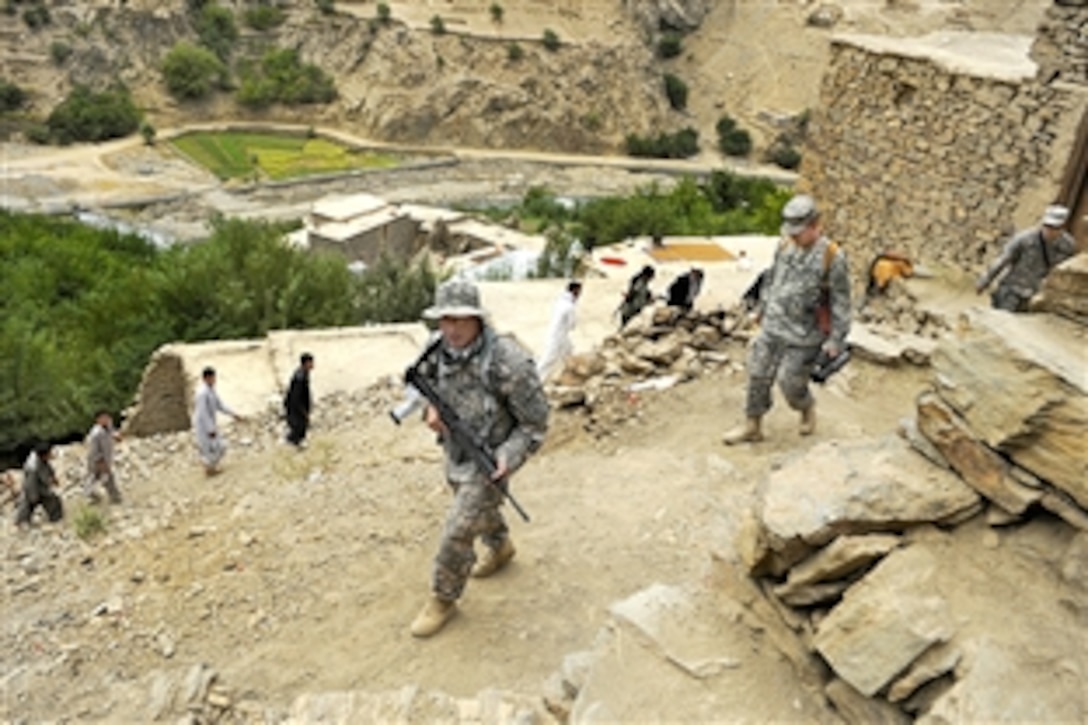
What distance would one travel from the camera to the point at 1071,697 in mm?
2660

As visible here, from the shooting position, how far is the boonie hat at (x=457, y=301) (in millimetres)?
4266

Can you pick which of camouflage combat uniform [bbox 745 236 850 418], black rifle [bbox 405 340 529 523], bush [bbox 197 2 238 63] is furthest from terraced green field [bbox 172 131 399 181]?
black rifle [bbox 405 340 529 523]

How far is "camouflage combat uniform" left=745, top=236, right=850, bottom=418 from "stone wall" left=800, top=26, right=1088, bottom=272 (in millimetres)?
3977

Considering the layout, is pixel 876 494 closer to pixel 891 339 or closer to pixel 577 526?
pixel 577 526

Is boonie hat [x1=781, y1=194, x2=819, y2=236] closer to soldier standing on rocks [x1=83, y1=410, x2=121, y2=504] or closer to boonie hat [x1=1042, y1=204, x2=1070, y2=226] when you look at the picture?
boonie hat [x1=1042, y1=204, x2=1070, y2=226]

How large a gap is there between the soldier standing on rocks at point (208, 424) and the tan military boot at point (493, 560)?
4578 mm

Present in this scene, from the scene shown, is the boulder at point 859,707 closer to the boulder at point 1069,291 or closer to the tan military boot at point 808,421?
the boulder at point 1069,291

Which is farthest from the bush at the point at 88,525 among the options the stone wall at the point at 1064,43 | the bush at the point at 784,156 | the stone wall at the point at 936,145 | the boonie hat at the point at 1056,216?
the bush at the point at 784,156

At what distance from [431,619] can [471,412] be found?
114 centimetres

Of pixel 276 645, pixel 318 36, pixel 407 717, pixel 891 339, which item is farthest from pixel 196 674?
pixel 318 36

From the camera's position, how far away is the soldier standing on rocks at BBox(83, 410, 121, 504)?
28.3 feet

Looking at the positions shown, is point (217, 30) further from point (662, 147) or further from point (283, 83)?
point (662, 147)

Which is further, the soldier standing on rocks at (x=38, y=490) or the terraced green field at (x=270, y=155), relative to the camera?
the terraced green field at (x=270, y=155)

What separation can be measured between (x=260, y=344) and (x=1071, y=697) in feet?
36.7
